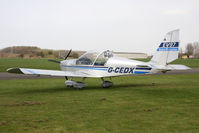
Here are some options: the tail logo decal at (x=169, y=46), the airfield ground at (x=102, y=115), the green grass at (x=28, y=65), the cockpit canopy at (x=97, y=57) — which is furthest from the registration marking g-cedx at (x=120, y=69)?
the green grass at (x=28, y=65)

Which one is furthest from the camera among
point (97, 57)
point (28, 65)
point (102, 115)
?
point (28, 65)

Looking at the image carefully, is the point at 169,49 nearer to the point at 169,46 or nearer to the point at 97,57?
the point at 169,46

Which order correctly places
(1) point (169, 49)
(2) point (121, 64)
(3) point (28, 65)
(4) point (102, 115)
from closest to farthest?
(4) point (102, 115), (1) point (169, 49), (2) point (121, 64), (3) point (28, 65)

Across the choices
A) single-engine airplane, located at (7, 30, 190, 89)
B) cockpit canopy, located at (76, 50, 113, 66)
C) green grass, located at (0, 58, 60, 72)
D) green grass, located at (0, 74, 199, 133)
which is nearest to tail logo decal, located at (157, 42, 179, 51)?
single-engine airplane, located at (7, 30, 190, 89)

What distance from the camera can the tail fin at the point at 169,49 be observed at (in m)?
11.7

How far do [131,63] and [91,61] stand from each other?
2.04 metres

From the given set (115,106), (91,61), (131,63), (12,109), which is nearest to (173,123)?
(115,106)

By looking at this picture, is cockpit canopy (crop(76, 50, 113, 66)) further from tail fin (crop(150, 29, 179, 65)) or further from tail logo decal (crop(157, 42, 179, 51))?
tail logo decal (crop(157, 42, 179, 51))

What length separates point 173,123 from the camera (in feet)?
18.5

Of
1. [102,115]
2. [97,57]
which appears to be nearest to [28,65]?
[97,57]

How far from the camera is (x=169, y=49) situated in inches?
462

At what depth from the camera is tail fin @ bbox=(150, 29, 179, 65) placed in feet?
38.2

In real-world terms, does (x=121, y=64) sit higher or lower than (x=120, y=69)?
higher

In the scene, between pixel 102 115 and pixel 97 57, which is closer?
pixel 102 115
